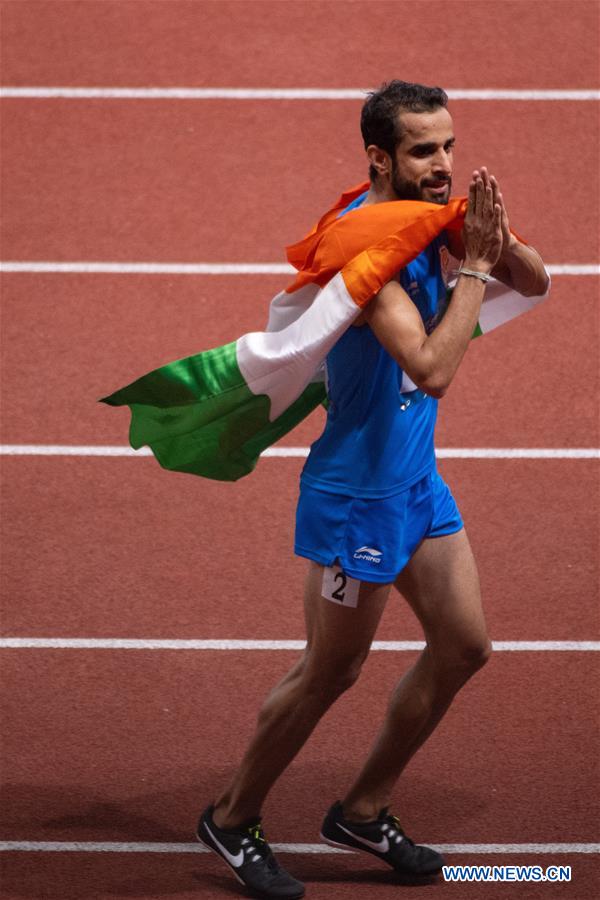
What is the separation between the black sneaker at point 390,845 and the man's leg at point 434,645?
136mm

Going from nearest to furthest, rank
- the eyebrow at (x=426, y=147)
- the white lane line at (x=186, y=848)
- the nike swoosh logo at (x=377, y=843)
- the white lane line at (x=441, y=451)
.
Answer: the eyebrow at (x=426, y=147)
the nike swoosh logo at (x=377, y=843)
the white lane line at (x=186, y=848)
the white lane line at (x=441, y=451)

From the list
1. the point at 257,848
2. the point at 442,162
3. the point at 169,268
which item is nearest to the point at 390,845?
the point at 257,848

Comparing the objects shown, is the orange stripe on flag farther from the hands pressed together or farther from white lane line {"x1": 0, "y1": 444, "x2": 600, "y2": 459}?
white lane line {"x1": 0, "y1": 444, "x2": 600, "y2": 459}

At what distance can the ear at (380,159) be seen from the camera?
3.96 meters

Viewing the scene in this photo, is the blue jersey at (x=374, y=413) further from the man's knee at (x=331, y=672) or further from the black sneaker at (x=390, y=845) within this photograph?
the black sneaker at (x=390, y=845)

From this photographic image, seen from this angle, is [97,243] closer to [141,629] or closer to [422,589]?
[141,629]

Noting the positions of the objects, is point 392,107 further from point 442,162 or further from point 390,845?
point 390,845

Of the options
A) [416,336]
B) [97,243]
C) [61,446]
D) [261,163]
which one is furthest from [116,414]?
[416,336]

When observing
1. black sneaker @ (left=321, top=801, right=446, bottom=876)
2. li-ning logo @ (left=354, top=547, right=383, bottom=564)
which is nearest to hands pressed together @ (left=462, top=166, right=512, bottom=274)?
li-ning logo @ (left=354, top=547, right=383, bottom=564)

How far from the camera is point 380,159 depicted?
397cm

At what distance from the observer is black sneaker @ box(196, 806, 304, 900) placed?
446 cm

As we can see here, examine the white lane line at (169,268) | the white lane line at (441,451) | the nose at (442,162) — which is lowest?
the white lane line at (441,451)

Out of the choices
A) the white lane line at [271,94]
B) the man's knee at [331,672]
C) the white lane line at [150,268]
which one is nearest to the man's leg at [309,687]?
Answer: the man's knee at [331,672]

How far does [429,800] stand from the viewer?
16.2 feet
